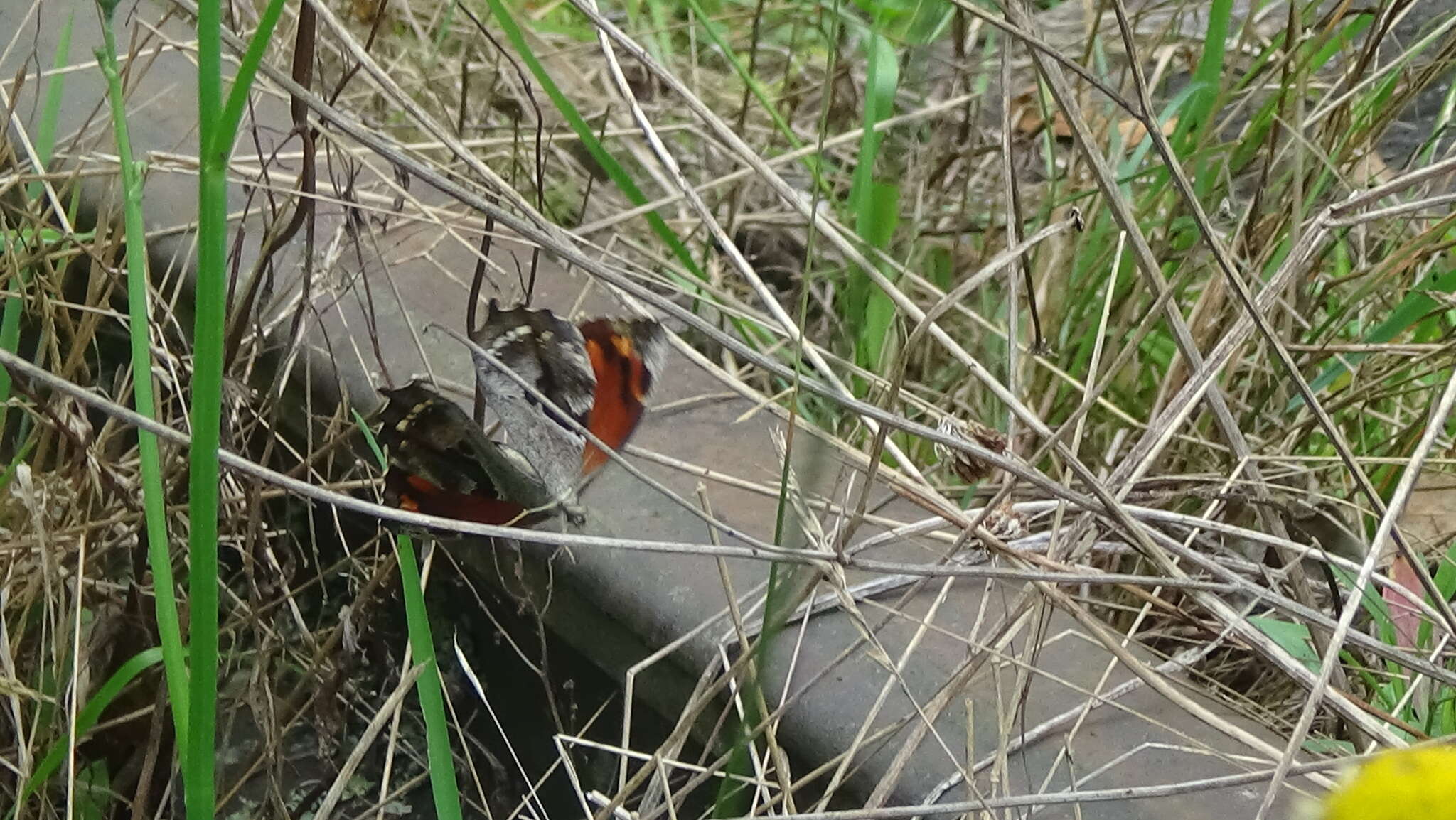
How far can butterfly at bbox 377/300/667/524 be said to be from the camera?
0.81 meters

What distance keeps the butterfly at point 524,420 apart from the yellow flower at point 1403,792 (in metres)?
0.62

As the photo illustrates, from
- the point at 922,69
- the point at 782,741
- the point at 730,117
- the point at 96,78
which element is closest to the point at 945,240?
the point at 922,69

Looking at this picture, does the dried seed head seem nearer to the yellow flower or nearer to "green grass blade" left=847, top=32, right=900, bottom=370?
"green grass blade" left=847, top=32, right=900, bottom=370

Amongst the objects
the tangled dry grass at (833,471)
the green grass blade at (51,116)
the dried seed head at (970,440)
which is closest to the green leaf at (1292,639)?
the tangled dry grass at (833,471)

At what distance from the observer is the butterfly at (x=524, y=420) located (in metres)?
0.81

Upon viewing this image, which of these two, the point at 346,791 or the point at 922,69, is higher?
the point at 922,69

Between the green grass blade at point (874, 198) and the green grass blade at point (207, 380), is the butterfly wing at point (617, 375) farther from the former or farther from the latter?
the green grass blade at point (207, 380)

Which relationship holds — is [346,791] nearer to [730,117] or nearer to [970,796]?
[970,796]

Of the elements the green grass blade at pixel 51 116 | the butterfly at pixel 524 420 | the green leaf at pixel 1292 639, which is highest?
the green grass blade at pixel 51 116

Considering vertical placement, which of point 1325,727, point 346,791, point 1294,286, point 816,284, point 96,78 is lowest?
point 346,791

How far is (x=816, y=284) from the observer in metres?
1.69

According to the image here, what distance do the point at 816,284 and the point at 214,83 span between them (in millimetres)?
1209

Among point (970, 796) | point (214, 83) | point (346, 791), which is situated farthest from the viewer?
point (346, 791)

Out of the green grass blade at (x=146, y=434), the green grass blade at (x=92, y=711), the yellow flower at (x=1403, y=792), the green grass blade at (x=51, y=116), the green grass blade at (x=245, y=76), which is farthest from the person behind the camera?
the green grass blade at (x=51, y=116)
